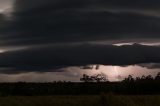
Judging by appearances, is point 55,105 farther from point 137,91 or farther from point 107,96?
point 137,91

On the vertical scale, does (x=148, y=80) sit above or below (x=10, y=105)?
above

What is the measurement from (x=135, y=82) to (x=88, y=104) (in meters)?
67.6

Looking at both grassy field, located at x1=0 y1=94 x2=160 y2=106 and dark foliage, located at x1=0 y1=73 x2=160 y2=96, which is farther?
dark foliage, located at x1=0 y1=73 x2=160 y2=96

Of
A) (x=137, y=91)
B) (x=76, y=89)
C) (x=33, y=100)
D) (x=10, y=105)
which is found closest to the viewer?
(x=10, y=105)

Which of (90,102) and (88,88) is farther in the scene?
(88,88)

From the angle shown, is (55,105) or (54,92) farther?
(54,92)

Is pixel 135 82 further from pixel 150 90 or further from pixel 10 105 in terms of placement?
pixel 10 105

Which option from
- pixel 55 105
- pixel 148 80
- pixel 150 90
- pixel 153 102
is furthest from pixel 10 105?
pixel 148 80

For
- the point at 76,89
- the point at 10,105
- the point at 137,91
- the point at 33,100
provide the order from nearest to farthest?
the point at 10,105, the point at 33,100, the point at 137,91, the point at 76,89

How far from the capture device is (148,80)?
5522 inches

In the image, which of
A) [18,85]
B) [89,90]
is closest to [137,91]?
[89,90]

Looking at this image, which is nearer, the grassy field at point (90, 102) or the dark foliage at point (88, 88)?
the grassy field at point (90, 102)

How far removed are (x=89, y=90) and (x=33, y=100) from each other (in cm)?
5473

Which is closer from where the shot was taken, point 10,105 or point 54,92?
point 10,105
